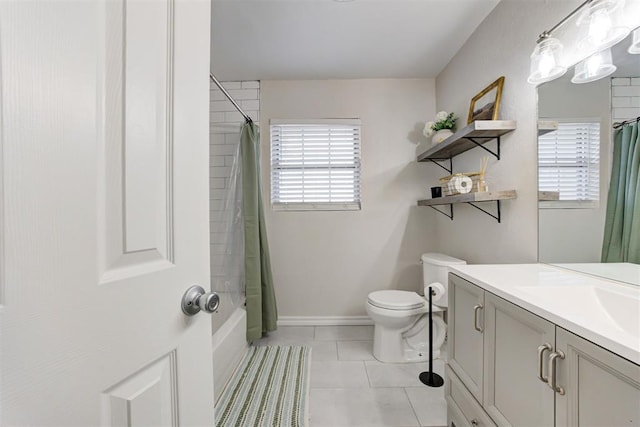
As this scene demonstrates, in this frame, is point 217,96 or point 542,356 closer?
point 542,356

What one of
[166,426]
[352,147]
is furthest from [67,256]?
[352,147]

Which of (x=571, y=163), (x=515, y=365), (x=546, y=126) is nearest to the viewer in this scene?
(x=515, y=365)

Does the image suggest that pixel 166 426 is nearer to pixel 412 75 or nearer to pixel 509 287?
pixel 509 287

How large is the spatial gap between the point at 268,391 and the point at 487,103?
2.31 meters

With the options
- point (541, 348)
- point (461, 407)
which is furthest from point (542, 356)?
point (461, 407)

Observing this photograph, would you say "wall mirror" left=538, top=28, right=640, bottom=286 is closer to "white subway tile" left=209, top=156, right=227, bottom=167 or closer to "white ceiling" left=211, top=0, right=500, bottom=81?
"white ceiling" left=211, top=0, right=500, bottom=81

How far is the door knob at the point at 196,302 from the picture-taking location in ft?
2.04

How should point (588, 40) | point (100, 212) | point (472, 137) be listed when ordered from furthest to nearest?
1. point (472, 137)
2. point (588, 40)
3. point (100, 212)

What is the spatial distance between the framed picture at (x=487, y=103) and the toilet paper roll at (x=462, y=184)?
1.31 feet

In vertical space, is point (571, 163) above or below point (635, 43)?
below

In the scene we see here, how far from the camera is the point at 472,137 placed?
180 centimetres

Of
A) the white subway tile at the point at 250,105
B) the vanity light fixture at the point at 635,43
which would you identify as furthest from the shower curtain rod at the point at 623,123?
the white subway tile at the point at 250,105

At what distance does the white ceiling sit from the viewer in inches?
69.2

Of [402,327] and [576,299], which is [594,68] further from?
[402,327]
